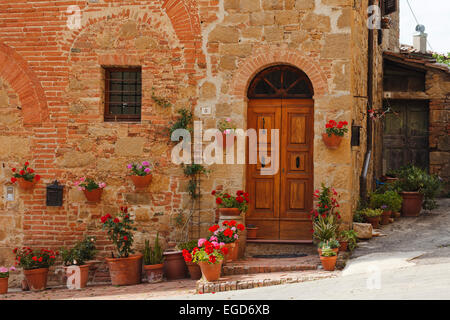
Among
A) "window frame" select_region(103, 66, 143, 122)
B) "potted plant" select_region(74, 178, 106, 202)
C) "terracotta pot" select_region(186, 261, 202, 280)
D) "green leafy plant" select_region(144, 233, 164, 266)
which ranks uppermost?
"window frame" select_region(103, 66, 143, 122)

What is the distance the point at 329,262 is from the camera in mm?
6691

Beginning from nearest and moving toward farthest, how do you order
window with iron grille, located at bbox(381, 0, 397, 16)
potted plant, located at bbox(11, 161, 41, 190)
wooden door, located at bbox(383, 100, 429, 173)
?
1. potted plant, located at bbox(11, 161, 41, 190)
2. window with iron grille, located at bbox(381, 0, 397, 16)
3. wooden door, located at bbox(383, 100, 429, 173)

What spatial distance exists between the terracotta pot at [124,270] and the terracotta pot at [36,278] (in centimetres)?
113

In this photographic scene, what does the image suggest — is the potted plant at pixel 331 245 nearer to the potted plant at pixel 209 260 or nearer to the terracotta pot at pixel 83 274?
the potted plant at pixel 209 260

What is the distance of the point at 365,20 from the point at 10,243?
25.5 ft

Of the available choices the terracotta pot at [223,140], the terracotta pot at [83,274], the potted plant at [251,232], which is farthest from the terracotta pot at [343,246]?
the terracotta pot at [83,274]

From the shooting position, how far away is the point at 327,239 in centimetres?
709

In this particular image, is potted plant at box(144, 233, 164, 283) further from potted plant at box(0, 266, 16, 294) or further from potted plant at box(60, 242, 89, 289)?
potted plant at box(0, 266, 16, 294)

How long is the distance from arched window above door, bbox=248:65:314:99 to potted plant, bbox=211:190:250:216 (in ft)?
5.53

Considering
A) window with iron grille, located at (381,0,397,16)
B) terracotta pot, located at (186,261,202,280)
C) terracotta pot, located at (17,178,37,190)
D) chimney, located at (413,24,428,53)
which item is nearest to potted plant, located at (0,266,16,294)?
terracotta pot, located at (17,178,37,190)

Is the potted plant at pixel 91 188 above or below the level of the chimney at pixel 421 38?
below

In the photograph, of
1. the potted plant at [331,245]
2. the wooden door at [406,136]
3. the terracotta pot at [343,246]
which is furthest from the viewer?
the wooden door at [406,136]

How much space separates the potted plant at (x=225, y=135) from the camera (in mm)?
7801

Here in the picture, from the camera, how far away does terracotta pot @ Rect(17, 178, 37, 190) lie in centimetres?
818
